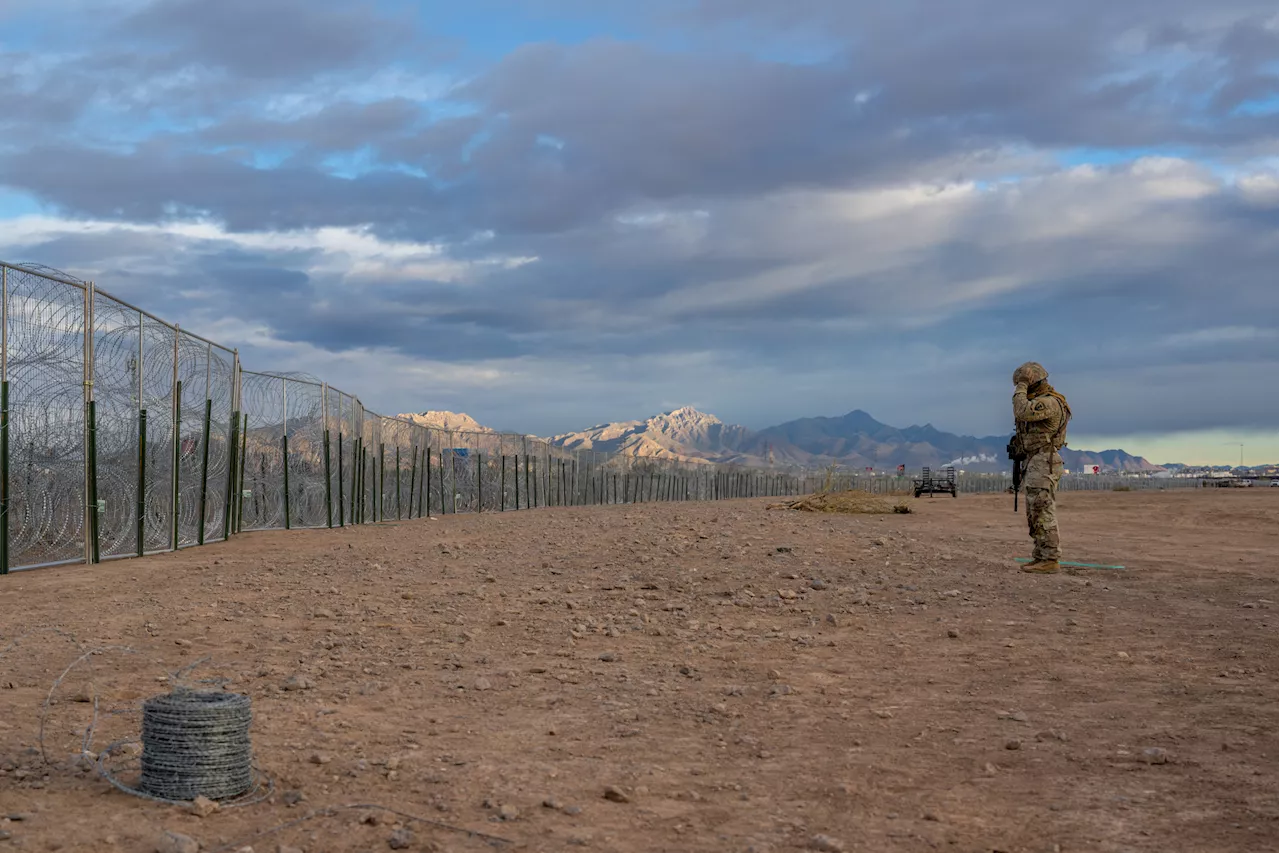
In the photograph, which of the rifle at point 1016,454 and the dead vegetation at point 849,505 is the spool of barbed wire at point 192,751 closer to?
the rifle at point 1016,454

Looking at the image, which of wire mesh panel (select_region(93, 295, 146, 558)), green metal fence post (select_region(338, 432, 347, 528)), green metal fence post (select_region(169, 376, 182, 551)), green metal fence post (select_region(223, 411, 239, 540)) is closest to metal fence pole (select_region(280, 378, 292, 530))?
green metal fence post (select_region(338, 432, 347, 528))

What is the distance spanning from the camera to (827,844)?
387cm

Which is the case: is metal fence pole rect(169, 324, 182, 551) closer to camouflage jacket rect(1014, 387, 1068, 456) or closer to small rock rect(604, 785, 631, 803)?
camouflage jacket rect(1014, 387, 1068, 456)

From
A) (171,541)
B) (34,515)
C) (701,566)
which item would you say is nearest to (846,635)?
(701,566)

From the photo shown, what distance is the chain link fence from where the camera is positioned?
39.6 feet

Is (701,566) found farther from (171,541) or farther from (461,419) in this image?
(461,419)

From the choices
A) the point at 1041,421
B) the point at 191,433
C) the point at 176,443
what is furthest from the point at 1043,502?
the point at 191,433

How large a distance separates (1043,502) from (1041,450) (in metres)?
0.61

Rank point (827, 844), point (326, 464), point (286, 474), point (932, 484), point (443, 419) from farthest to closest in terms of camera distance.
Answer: point (443, 419), point (932, 484), point (326, 464), point (286, 474), point (827, 844)

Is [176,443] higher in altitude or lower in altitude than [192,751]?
higher

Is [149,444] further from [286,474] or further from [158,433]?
[286,474]

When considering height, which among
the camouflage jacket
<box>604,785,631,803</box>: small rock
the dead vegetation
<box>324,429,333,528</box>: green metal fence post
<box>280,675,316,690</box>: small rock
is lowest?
<box>604,785,631,803</box>: small rock

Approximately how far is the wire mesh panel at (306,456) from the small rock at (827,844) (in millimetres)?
18157

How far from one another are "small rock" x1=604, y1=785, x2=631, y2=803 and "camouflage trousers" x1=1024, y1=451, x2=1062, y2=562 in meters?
9.25
